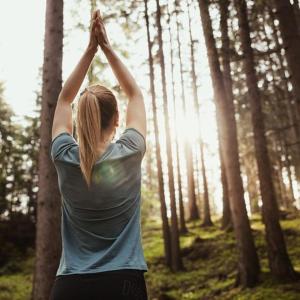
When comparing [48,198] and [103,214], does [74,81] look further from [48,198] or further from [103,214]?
[48,198]

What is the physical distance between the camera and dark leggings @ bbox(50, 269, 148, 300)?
1699mm

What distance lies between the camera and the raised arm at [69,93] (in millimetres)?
2183

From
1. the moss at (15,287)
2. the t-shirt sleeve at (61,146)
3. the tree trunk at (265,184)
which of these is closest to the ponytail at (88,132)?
the t-shirt sleeve at (61,146)

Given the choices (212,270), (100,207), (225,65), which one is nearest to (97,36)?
(100,207)

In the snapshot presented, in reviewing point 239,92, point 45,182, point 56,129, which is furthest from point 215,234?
point 56,129

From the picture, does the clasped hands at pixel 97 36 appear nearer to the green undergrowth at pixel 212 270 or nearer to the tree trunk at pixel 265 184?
the green undergrowth at pixel 212 270

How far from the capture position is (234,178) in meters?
11.2

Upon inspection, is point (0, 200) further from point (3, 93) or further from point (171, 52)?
point (171, 52)

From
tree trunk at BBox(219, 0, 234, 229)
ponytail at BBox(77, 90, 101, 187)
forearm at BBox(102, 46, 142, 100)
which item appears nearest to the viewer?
ponytail at BBox(77, 90, 101, 187)

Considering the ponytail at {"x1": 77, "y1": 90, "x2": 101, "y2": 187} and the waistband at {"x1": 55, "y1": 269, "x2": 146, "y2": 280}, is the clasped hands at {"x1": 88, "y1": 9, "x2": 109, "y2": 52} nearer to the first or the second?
the ponytail at {"x1": 77, "y1": 90, "x2": 101, "y2": 187}

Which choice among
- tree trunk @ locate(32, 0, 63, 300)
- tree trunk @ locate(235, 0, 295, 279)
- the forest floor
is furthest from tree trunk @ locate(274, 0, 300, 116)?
the forest floor

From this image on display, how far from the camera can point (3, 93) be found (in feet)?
88.7

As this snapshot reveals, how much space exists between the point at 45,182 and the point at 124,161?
3.84m

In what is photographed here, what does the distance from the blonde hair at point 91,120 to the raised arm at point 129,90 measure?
0.18 meters
